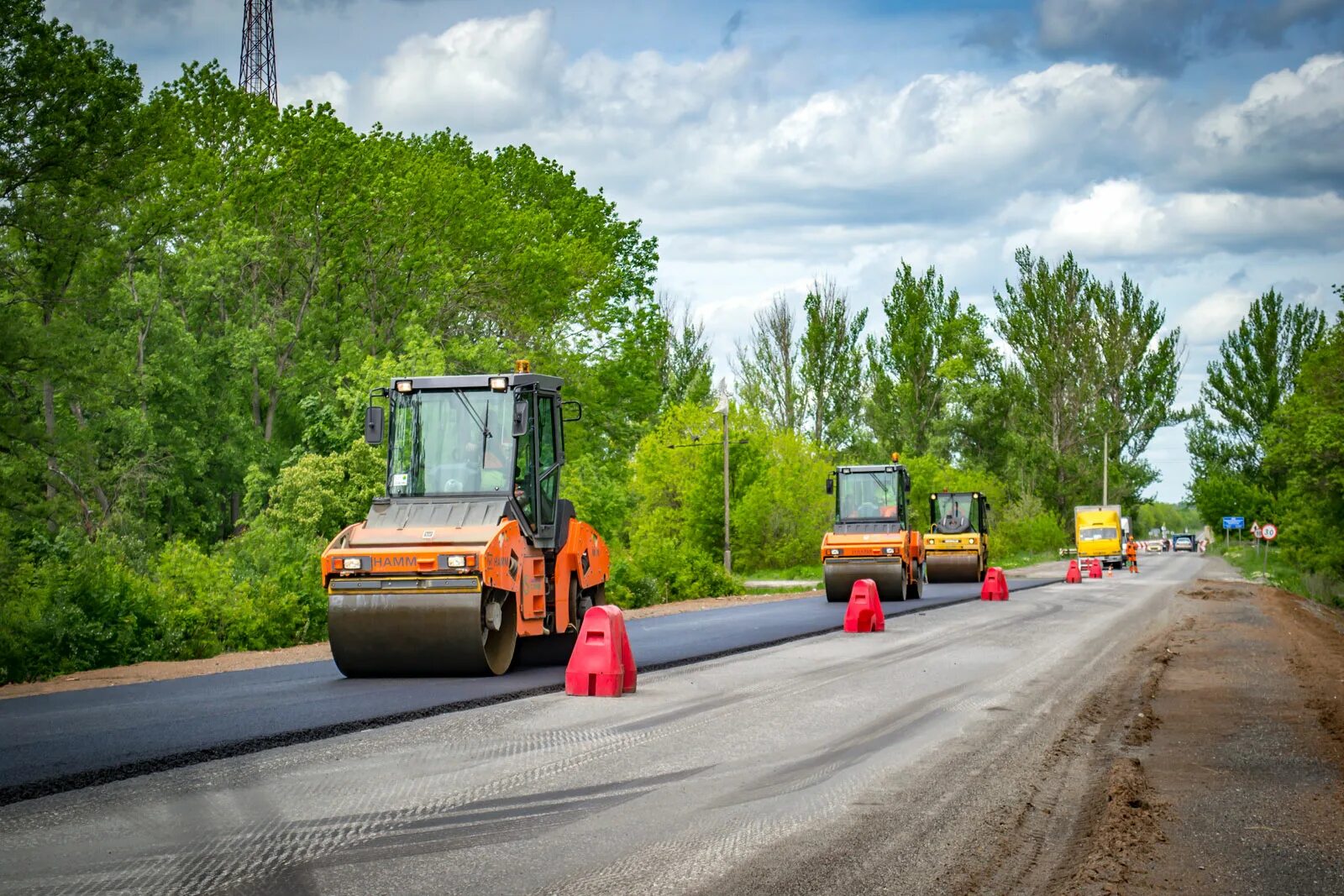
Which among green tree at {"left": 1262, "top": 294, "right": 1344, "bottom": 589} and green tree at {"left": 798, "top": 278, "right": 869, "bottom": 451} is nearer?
green tree at {"left": 1262, "top": 294, "right": 1344, "bottom": 589}

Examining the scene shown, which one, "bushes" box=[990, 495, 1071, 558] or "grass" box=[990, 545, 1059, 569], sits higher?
"bushes" box=[990, 495, 1071, 558]

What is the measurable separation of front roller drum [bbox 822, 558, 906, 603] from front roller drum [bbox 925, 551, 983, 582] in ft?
34.9

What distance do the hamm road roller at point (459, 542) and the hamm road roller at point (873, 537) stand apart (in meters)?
14.2

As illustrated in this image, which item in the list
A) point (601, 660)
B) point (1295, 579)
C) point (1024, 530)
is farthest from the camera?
point (1024, 530)

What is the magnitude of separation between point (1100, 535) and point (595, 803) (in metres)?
55.5

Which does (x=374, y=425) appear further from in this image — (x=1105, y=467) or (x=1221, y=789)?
(x=1105, y=467)

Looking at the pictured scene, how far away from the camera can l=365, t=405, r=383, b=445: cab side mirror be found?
13312 millimetres

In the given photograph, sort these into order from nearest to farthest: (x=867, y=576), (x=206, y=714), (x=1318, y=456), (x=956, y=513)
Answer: (x=206, y=714) < (x=867, y=576) < (x=1318, y=456) < (x=956, y=513)

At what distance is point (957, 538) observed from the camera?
39125 mm

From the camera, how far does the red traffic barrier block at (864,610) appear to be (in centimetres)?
2012

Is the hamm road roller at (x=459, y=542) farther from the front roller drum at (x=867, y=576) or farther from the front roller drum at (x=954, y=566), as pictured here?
the front roller drum at (x=954, y=566)

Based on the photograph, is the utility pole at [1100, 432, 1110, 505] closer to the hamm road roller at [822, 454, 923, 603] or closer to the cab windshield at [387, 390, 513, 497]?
the hamm road roller at [822, 454, 923, 603]

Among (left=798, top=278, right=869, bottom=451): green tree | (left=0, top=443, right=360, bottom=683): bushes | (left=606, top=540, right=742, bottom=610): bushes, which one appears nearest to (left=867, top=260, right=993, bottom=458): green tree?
(left=798, top=278, right=869, bottom=451): green tree

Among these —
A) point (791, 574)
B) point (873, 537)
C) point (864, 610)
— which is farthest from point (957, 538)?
point (864, 610)
